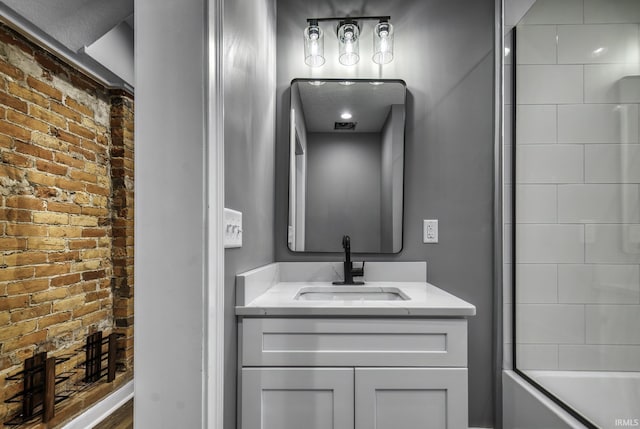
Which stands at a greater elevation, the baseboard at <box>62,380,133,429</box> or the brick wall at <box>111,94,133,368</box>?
the brick wall at <box>111,94,133,368</box>

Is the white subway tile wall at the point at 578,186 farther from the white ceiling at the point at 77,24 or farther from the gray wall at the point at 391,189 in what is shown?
the white ceiling at the point at 77,24

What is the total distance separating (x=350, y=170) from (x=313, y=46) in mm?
631

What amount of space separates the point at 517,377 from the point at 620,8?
1.48 metres

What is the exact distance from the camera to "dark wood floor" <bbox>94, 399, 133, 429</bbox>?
2.25 meters

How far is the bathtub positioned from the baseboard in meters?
2.31

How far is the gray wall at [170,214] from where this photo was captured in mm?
847

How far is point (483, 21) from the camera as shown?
1.89m

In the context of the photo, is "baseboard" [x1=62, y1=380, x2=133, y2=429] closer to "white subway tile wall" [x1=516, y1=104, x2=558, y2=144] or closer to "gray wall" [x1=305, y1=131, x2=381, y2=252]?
"gray wall" [x1=305, y1=131, x2=381, y2=252]

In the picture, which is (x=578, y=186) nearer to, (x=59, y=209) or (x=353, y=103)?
(x=353, y=103)

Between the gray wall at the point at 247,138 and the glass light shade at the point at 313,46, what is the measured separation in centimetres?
17

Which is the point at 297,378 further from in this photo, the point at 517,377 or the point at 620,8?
the point at 620,8

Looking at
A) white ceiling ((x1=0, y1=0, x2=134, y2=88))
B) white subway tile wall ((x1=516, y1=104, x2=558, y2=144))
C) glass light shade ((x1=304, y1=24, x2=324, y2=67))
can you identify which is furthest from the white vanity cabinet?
white ceiling ((x1=0, y1=0, x2=134, y2=88))

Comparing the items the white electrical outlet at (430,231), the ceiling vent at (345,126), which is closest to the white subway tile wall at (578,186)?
the white electrical outlet at (430,231)

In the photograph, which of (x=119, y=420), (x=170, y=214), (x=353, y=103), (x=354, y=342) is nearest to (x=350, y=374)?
(x=354, y=342)
